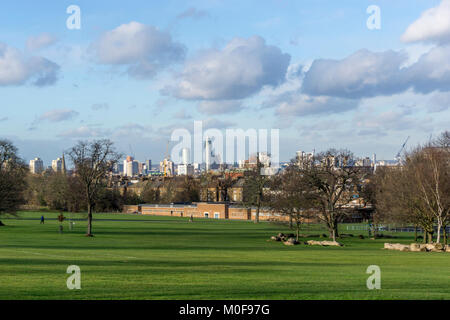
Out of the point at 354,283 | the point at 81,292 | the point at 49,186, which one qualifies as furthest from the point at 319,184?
the point at 49,186

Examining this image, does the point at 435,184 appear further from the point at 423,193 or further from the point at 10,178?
the point at 10,178

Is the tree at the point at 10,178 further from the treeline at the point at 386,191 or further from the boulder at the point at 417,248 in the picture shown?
the boulder at the point at 417,248

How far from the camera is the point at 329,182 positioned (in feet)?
263

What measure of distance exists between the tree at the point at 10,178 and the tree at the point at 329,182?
4186 cm

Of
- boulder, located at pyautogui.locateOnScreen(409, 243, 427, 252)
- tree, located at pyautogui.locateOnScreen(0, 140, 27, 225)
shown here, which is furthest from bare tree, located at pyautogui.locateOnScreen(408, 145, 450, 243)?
tree, located at pyautogui.locateOnScreen(0, 140, 27, 225)

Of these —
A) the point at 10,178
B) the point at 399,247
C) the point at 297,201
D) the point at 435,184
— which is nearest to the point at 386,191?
the point at 297,201

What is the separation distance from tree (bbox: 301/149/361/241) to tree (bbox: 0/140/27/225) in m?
41.9

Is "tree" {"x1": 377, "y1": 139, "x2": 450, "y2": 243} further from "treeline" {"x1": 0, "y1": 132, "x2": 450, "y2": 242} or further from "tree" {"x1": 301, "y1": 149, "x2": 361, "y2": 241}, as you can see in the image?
"tree" {"x1": 301, "y1": 149, "x2": 361, "y2": 241}

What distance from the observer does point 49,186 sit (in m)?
177

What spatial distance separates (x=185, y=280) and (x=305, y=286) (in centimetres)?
479

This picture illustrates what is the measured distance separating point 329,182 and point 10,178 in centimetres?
4632

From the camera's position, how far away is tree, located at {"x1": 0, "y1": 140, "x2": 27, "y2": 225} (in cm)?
8862
